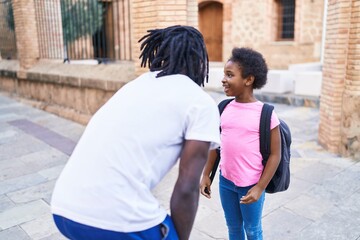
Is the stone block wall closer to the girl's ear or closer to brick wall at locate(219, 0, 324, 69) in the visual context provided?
the girl's ear

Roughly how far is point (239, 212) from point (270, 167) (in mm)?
394

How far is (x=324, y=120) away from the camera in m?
5.51

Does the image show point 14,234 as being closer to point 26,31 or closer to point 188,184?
point 188,184

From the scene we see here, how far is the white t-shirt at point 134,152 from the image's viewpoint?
1289mm

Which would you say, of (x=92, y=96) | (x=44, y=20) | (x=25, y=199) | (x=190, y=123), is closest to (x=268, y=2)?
(x=44, y=20)

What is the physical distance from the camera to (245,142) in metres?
2.12

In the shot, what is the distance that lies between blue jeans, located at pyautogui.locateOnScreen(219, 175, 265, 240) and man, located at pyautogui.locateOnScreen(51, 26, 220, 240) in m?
0.86

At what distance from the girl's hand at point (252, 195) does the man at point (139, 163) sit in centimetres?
75

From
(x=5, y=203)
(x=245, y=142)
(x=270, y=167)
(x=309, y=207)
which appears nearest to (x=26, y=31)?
(x=5, y=203)

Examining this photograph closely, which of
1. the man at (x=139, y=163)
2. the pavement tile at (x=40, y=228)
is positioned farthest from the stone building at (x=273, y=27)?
the man at (x=139, y=163)

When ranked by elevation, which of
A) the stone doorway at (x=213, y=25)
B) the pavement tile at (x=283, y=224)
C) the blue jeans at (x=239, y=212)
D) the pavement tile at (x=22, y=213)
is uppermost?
the stone doorway at (x=213, y=25)

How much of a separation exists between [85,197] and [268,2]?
15376mm

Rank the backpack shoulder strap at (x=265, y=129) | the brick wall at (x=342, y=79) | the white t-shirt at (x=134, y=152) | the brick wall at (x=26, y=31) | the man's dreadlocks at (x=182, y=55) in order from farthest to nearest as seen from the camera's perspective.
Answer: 1. the brick wall at (x=26, y=31)
2. the brick wall at (x=342, y=79)
3. the backpack shoulder strap at (x=265, y=129)
4. the man's dreadlocks at (x=182, y=55)
5. the white t-shirt at (x=134, y=152)

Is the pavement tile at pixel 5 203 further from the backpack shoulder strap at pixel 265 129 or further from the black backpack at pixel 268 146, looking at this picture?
the backpack shoulder strap at pixel 265 129
